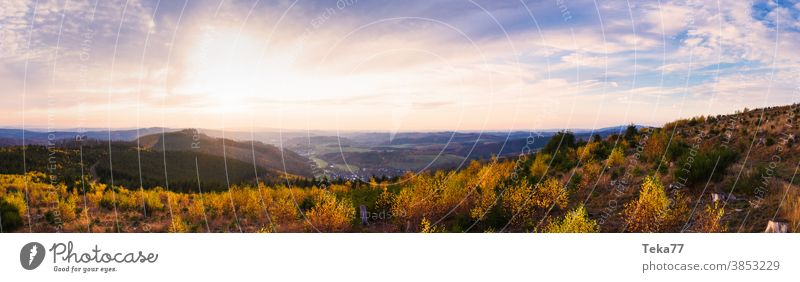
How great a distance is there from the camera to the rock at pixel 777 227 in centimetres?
814

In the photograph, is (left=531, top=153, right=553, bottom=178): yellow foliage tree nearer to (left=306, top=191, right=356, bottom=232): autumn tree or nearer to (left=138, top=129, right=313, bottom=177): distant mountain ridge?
(left=306, top=191, right=356, bottom=232): autumn tree

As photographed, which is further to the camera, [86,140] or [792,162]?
[792,162]

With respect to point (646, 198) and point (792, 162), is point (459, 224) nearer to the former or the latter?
point (646, 198)

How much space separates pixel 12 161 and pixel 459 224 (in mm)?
Answer: 11979

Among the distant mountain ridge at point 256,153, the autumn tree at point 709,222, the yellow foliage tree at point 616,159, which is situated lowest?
the autumn tree at point 709,222

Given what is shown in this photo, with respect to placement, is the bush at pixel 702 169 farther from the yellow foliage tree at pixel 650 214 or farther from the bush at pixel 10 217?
the bush at pixel 10 217

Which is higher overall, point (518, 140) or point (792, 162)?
point (518, 140)

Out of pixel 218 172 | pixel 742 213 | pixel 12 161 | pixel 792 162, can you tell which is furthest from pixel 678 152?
pixel 12 161

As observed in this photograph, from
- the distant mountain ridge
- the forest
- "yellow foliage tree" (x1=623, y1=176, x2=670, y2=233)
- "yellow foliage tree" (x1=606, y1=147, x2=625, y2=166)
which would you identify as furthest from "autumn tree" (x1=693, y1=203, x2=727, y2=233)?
the distant mountain ridge

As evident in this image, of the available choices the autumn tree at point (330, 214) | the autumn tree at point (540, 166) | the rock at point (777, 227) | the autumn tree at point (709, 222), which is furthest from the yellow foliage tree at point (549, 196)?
the autumn tree at point (330, 214)

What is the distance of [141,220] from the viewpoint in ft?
31.9
